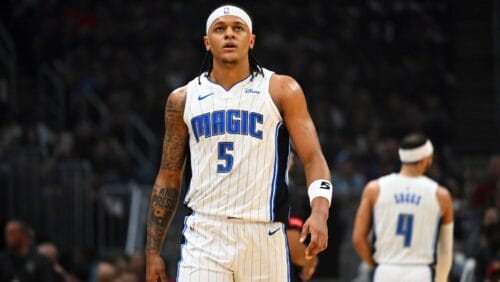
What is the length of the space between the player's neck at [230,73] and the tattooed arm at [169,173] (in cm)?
26

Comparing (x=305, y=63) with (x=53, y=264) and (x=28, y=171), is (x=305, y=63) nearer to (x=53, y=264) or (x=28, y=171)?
(x=28, y=171)

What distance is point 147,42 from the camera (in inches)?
947

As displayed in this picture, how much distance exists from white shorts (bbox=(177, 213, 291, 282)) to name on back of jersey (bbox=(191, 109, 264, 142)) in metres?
0.51

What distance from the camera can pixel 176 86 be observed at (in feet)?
74.0

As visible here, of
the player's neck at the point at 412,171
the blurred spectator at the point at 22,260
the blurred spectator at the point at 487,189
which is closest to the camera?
the player's neck at the point at 412,171

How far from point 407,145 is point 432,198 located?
0.51 meters

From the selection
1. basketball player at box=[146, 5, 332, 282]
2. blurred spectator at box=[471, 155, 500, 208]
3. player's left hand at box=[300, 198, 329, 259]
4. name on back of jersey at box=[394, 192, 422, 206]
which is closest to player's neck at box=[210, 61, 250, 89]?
basketball player at box=[146, 5, 332, 282]

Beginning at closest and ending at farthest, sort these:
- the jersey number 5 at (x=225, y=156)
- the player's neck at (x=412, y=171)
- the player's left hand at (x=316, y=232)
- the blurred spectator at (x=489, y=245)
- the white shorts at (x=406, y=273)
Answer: the player's left hand at (x=316, y=232) < the jersey number 5 at (x=225, y=156) < the white shorts at (x=406, y=273) < the player's neck at (x=412, y=171) < the blurred spectator at (x=489, y=245)

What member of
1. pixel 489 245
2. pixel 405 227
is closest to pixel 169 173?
pixel 405 227

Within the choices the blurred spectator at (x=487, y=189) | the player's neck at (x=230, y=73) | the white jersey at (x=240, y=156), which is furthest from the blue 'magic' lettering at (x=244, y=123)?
the blurred spectator at (x=487, y=189)

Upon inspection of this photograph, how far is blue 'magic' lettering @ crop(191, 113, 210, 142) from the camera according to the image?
7.16 metres

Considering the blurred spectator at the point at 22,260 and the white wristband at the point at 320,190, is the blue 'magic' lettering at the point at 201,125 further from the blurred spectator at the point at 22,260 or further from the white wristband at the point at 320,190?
the blurred spectator at the point at 22,260

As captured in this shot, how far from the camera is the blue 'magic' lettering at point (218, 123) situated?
7.12 meters

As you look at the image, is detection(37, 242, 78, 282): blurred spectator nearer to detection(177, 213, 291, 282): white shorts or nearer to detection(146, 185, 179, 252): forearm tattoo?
detection(146, 185, 179, 252): forearm tattoo
